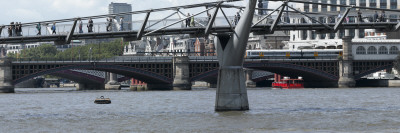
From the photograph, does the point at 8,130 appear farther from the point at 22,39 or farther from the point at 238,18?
the point at 238,18

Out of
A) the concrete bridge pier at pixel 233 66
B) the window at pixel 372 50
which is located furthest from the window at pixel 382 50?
the concrete bridge pier at pixel 233 66

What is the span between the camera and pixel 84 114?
79.5 metres

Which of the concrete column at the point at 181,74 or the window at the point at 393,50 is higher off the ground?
the window at the point at 393,50

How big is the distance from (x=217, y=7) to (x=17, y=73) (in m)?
95.5

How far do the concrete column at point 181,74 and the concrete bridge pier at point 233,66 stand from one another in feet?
292

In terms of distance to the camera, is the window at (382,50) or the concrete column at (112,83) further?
the concrete column at (112,83)

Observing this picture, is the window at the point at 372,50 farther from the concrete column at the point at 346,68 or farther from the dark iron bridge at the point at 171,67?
the concrete column at the point at 346,68

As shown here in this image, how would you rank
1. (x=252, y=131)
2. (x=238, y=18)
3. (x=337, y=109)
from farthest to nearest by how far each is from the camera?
(x=337, y=109) → (x=238, y=18) → (x=252, y=131)

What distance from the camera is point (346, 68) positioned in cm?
16962

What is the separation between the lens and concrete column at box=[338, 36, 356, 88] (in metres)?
167

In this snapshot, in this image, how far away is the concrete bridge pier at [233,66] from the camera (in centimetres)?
6962

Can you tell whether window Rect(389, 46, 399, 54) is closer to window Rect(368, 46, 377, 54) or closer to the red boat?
window Rect(368, 46, 377, 54)

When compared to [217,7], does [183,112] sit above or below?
below

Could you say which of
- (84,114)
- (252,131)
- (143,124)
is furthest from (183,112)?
(252,131)
